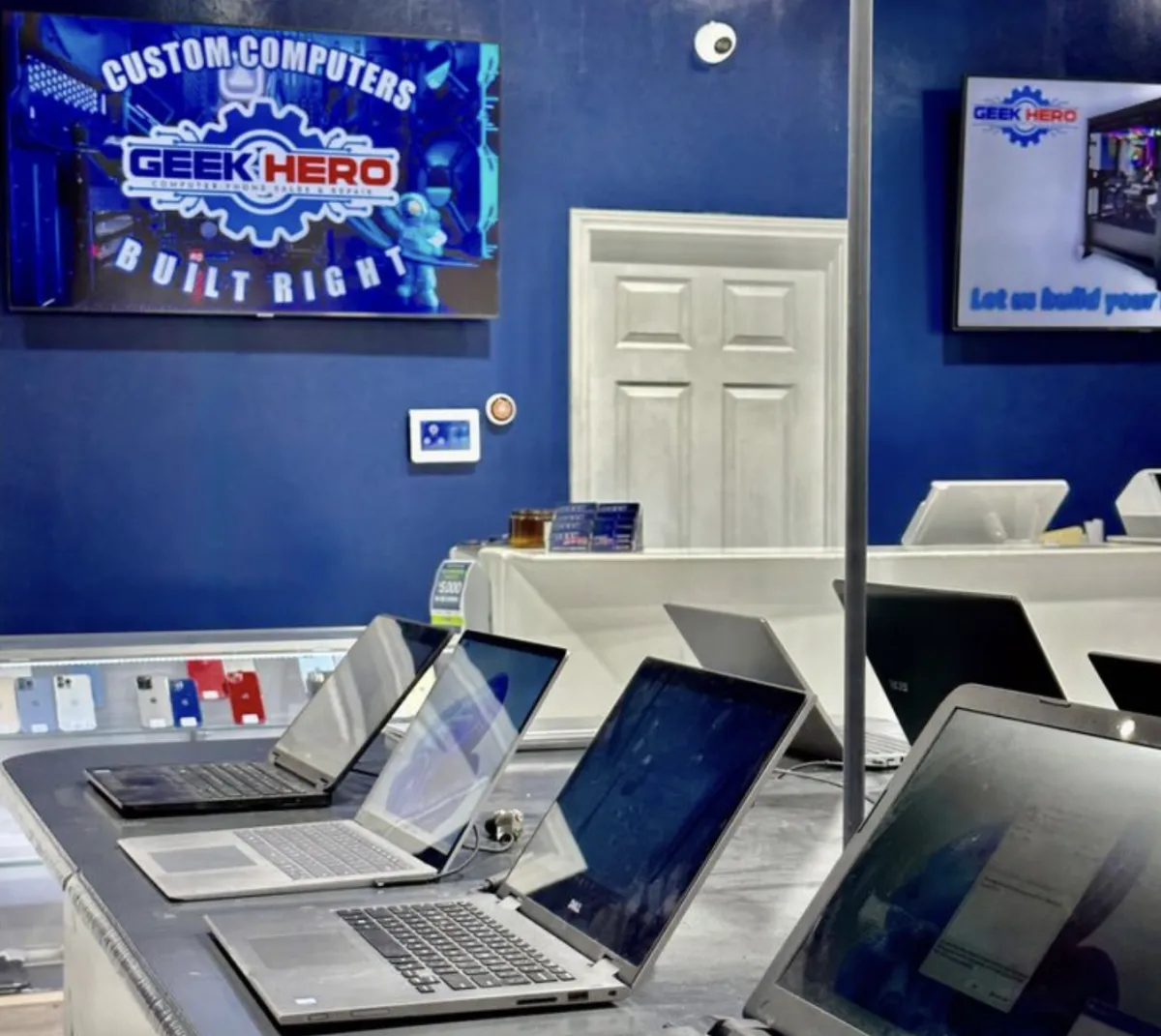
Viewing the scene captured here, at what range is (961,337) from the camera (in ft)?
18.0

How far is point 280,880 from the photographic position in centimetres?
→ 144

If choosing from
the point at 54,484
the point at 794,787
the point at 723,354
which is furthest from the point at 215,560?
the point at 794,787

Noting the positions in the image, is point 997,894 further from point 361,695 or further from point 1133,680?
point 361,695

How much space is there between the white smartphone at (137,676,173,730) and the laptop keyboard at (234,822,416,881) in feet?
4.69

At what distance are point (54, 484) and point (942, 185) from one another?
121 inches

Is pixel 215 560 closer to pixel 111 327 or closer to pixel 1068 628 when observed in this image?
pixel 111 327

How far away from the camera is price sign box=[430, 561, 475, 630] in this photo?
3238mm

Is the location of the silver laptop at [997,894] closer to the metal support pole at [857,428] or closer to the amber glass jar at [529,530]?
the metal support pole at [857,428]

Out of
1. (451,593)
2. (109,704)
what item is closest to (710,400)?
(451,593)

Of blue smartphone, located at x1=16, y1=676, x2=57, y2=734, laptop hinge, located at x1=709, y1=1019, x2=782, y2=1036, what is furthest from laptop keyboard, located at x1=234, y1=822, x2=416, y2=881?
blue smartphone, located at x1=16, y1=676, x2=57, y2=734

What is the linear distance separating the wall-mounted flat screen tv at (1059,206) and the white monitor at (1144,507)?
3.30 ft

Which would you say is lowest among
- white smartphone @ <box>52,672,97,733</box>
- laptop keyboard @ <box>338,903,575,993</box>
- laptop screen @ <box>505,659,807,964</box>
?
white smartphone @ <box>52,672,97,733</box>

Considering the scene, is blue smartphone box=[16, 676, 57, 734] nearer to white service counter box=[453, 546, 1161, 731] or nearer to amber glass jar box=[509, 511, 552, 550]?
white service counter box=[453, 546, 1161, 731]

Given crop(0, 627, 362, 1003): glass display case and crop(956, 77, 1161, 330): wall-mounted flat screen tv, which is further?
crop(956, 77, 1161, 330): wall-mounted flat screen tv
